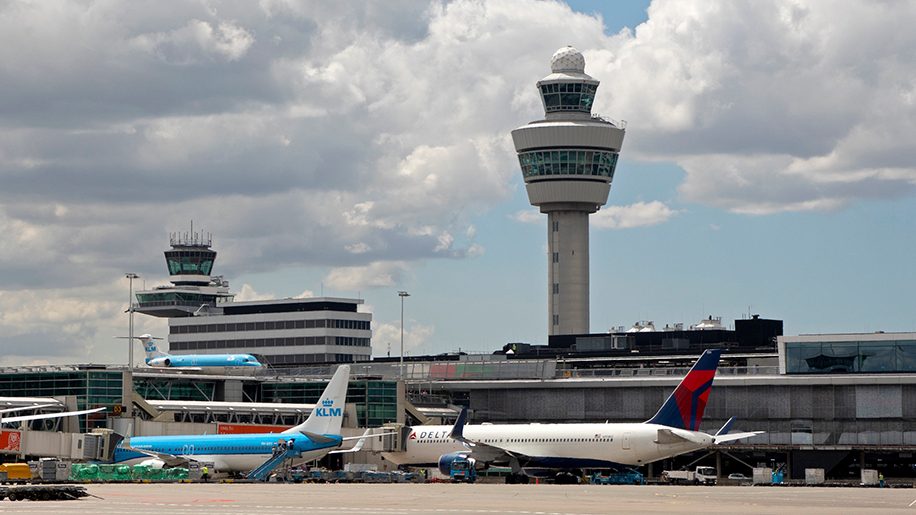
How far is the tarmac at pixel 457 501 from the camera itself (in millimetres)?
53781

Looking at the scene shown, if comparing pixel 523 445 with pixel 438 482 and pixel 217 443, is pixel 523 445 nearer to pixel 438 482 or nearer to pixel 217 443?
pixel 438 482

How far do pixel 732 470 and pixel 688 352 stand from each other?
4152 cm

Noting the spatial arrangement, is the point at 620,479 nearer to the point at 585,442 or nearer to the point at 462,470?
the point at 585,442

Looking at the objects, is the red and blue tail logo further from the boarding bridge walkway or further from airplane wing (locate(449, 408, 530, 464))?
the boarding bridge walkway

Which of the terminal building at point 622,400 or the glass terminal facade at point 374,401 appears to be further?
the glass terminal facade at point 374,401

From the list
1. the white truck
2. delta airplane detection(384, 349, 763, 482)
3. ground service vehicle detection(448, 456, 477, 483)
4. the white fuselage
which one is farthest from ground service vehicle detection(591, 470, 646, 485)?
ground service vehicle detection(448, 456, 477, 483)

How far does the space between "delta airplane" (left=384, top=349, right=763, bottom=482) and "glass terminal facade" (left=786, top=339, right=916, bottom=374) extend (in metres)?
32.7

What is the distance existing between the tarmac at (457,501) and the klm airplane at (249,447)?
424 inches

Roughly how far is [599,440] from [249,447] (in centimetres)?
2143

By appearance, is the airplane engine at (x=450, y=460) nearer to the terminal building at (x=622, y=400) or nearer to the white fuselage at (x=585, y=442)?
the white fuselage at (x=585, y=442)

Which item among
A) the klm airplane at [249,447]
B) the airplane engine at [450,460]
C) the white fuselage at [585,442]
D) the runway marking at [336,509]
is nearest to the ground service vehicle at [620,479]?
the white fuselage at [585,442]

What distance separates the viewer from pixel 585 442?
8831 cm

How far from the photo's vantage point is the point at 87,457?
92.3 metres

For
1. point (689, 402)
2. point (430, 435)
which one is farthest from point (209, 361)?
point (689, 402)
